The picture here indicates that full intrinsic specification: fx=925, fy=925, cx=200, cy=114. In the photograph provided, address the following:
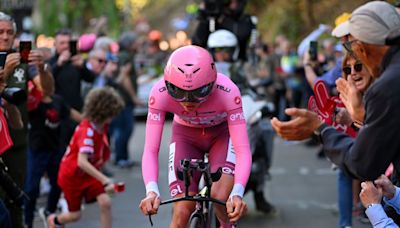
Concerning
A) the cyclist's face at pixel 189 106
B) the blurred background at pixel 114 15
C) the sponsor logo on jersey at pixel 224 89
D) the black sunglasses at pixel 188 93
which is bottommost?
the blurred background at pixel 114 15

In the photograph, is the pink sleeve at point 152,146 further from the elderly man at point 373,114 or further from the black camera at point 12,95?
the elderly man at point 373,114

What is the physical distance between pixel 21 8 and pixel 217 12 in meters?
18.1

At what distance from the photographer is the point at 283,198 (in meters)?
12.1

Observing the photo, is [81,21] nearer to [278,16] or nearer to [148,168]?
[278,16]

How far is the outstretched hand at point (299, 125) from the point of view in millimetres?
4668

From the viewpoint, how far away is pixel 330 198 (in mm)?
12141

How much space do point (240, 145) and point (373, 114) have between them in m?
2.24

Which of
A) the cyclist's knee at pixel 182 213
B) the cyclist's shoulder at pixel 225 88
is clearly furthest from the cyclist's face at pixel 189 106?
the cyclist's knee at pixel 182 213

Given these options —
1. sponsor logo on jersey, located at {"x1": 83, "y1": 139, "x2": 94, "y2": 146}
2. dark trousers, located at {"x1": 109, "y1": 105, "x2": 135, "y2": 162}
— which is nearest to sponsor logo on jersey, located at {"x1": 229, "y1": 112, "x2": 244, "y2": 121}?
sponsor logo on jersey, located at {"x1": 83, "y1": 139, "x2": 94, "y2": 146}

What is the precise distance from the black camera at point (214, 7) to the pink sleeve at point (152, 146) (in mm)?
5849

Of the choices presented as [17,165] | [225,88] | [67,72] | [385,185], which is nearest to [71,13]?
[67,72]

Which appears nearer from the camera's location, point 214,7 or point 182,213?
point 182,213

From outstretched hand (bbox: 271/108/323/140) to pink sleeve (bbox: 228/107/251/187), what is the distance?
5.05 feet

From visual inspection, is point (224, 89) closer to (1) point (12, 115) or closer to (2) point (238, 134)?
(2) point (238, 134)
